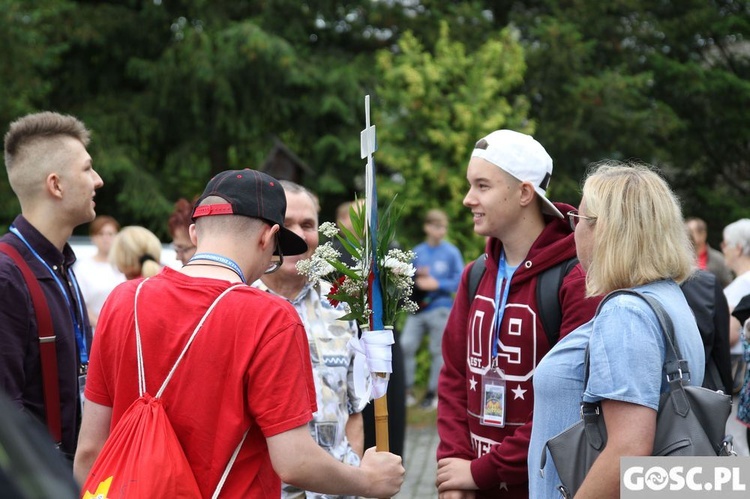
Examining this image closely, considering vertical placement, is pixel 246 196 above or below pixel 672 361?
above

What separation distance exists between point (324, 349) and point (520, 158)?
1.08 metres

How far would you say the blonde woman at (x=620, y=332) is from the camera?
2711 mm

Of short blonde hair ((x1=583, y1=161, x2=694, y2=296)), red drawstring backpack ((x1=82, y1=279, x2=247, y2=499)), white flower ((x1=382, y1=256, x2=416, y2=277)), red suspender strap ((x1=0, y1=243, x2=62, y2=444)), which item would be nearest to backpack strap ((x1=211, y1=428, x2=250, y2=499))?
red drawstring backpack ((x1=82, y1=279, x2=247, y2=499))

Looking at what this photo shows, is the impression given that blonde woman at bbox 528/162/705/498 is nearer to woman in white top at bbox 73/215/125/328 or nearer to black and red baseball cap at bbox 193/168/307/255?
black and red baseball cap at bbox 193/168/307/255

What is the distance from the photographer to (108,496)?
256cm

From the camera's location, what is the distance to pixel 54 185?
12.8 ft

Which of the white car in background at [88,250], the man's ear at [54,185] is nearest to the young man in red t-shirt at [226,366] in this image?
the man's ear at [54,185]

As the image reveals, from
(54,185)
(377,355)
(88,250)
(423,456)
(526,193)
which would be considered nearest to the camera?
(377,355)

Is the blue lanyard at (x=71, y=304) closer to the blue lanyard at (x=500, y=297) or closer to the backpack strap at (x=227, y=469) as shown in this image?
the backpack strap at (x=227, y=469)

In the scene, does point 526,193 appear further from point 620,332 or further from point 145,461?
point 145,461

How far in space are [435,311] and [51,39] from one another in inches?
487

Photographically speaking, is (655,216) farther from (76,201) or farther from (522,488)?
(76,201)

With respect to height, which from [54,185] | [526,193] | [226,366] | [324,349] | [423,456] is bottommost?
[423,456]

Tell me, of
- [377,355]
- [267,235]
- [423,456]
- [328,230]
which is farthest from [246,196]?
[423,456]
